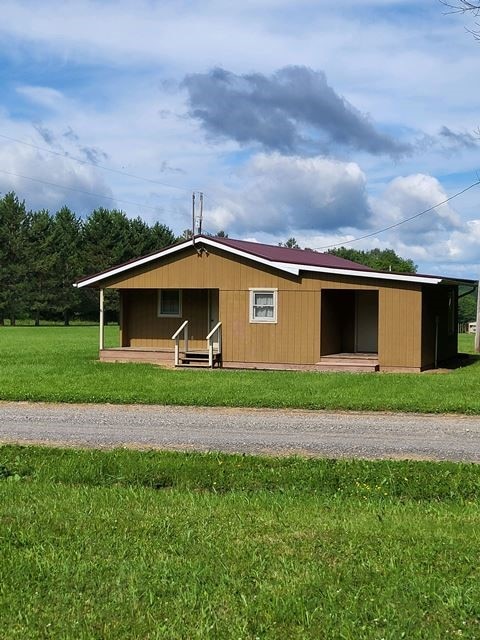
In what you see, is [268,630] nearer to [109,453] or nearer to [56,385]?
[109,453]

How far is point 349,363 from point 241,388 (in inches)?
221

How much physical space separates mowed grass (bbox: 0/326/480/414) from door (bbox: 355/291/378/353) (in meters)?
2.95

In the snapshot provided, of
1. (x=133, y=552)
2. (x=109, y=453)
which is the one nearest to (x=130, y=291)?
(x=109, y=453)

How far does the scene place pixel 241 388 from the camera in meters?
14.7

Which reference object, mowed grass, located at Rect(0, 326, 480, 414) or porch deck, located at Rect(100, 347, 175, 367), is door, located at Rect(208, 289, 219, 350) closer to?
porch deck, located at Rect(100, 347, 175, 367)

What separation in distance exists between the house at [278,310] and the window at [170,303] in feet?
0.10

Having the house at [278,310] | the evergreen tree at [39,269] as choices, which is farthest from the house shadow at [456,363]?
the evergreen tree at [39,269]

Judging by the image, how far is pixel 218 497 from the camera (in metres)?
6.35

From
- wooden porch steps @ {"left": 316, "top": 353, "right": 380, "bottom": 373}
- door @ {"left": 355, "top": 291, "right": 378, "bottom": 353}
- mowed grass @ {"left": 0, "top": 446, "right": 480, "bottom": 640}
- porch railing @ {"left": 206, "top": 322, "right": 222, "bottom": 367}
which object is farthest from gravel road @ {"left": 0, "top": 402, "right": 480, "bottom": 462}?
door @ {"left": 355, "top": 291, "right": 378, "bottom": 353}

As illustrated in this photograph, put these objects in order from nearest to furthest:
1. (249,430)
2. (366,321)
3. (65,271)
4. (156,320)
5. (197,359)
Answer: (249,430)
(197,359)
(366,321)
(156,320)
(65,271)

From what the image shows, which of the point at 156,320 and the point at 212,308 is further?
the point at 156,320

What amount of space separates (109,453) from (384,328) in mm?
12422

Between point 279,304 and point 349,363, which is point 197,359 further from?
point 349,363

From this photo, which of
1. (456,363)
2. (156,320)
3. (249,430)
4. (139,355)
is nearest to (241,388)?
(249,430)
